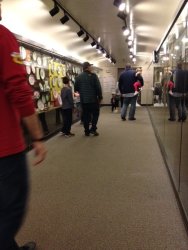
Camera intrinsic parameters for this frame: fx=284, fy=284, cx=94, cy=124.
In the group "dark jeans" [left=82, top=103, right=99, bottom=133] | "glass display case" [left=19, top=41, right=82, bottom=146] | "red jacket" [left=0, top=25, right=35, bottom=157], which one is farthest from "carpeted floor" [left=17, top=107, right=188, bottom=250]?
"glass display case" [left=19, top=41, right=82, bottom=146]

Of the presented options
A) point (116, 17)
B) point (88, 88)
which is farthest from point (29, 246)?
point (116, 17)

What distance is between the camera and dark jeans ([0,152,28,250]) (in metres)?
1.34

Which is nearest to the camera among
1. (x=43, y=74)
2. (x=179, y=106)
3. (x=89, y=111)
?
(x=179, y=106)

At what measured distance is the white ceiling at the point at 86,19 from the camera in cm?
521

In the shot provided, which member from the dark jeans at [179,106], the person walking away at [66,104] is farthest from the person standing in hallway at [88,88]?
the dark jeans at [179,106]

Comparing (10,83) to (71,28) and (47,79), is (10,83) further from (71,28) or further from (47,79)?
→ (71,28)

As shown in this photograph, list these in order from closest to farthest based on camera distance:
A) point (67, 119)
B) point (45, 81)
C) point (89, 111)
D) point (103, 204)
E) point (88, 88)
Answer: point (103, 204)
point (88, 88)
point (89, 111)
point (67, 119)
point (45, 81)

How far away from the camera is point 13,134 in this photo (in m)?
1.36

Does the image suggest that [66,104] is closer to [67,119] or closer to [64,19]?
[67,119]

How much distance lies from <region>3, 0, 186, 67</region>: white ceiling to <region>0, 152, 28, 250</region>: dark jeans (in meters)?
3.29

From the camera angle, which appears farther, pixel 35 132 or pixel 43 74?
pixel 43 74

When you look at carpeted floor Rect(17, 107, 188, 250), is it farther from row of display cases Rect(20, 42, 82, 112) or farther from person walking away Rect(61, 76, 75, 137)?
row of display cases Rect(20, 42, 82, 112)

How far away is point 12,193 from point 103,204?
1.64m

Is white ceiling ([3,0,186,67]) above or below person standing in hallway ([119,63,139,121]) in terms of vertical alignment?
above
